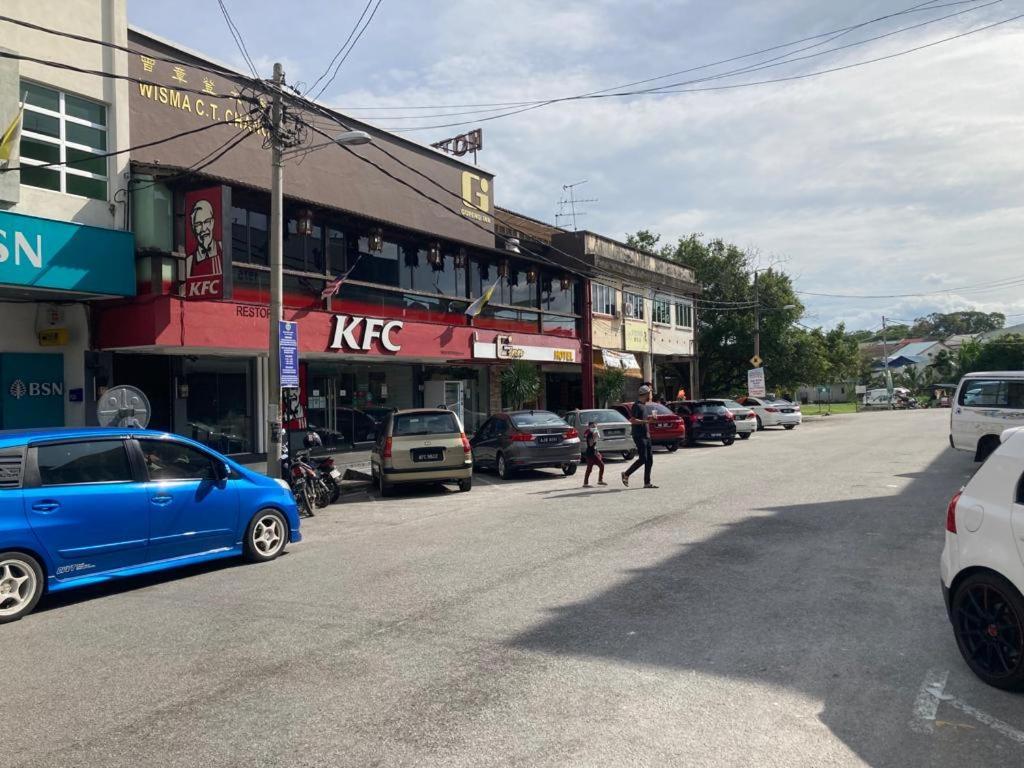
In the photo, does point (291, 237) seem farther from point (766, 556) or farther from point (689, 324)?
point (689, 324)

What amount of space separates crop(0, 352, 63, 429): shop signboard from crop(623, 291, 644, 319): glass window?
23.2 meters

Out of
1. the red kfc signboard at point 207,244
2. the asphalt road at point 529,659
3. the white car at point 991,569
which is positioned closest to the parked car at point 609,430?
the red kfc signboard at point 207,244

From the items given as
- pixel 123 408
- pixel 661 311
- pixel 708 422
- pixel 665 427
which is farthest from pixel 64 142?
pixel 661 311

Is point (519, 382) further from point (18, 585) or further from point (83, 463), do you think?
point (18, 585)

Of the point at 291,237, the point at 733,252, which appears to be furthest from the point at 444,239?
the point at 733,252

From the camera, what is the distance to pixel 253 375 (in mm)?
17672

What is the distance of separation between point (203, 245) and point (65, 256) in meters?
2.29

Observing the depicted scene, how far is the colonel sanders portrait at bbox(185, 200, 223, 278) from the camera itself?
14.0 metres

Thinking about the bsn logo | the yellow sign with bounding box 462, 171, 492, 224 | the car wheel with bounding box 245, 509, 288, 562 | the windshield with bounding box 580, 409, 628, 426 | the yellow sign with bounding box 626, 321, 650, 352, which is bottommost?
the car wheel with bounding box 245, 509, 288, 562

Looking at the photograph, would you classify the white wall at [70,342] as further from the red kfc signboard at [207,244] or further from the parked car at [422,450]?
the parked car at [422,450]

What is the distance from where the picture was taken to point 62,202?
13.8 metres

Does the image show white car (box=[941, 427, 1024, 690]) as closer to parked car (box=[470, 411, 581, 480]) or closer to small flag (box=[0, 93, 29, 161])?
parked car (box=[470, 411, 581, 480])

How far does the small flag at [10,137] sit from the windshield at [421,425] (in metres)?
7.72

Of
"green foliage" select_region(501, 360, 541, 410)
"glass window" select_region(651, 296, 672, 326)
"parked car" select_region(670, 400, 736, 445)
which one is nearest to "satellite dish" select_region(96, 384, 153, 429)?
"green foliage" select_region(501, 360, 541, 410)
